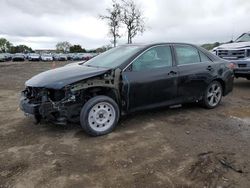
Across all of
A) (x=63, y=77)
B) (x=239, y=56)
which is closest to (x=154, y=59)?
(x=63, y=77)

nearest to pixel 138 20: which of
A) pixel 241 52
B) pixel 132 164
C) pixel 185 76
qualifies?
pixel 241 52

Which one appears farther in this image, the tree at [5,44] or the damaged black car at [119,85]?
the tree at [5,44]

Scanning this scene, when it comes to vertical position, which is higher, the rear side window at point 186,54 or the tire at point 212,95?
the rear side window at point 186,54

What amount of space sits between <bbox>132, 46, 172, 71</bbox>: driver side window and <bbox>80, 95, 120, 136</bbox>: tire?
0.81 meters

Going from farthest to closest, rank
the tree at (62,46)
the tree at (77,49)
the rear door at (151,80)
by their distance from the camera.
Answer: the tree at (62,46) → the tree at (77,49) → the rear door at (151,80)

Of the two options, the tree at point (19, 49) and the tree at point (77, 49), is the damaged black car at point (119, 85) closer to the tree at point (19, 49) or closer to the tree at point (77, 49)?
the tree at point (77, 49)

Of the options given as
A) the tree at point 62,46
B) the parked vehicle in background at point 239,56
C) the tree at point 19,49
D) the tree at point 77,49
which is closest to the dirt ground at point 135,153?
the parked vehicle in background at point 239,56

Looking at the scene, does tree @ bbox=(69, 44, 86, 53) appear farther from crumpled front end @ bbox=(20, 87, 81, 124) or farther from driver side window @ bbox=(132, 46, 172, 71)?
crumpled front end @ bbox=(20, 87, 81, 124)

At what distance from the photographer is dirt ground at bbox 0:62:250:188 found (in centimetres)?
315

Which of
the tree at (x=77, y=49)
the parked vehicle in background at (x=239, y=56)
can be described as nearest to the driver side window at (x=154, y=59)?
the parked vehicle in background at (x=239, y=56)

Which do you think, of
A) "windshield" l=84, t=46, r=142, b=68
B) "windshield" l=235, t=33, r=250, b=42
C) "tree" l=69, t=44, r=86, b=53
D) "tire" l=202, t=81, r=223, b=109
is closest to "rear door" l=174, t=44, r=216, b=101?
"tire" l=202, t=81, r=223, b=109

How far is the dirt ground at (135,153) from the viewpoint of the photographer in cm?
315

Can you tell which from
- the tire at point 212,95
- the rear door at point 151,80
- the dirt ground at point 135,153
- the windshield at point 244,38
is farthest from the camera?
the windshield at point 244,38

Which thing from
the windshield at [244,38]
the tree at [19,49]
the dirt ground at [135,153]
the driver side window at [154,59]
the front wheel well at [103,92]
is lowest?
the dirt ground at [135,153]
